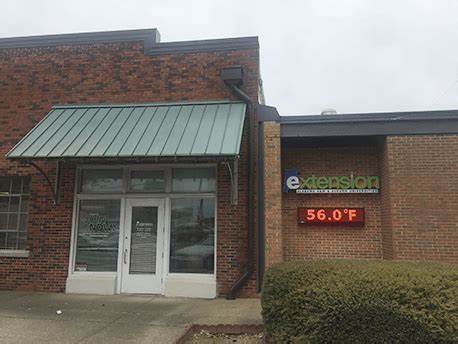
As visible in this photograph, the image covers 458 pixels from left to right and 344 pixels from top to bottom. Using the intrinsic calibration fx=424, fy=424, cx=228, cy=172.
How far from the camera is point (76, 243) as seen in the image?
10.3 m

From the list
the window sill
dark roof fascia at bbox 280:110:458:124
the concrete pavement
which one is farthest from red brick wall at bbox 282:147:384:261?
the window sill

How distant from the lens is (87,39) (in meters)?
10.9

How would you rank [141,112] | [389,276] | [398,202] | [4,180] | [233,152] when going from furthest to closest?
[4,180] → [141,112] → [398,202] → [233,152] → [389,276]

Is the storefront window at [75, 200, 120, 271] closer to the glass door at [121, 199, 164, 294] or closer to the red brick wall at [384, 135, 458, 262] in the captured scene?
the glass door at [121, 199, 164, 294]

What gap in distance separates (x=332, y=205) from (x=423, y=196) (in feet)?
6.69

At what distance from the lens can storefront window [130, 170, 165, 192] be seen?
33.2 ft

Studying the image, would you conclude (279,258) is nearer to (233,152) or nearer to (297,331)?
(233,152)

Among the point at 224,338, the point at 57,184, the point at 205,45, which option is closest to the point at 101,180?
the point at 57,184

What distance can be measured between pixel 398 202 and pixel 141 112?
20.4ft

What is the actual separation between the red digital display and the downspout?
1439mm

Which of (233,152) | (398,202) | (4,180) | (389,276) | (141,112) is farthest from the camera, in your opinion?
(4,180)

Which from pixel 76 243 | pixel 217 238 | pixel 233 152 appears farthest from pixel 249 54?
pixel 76 243

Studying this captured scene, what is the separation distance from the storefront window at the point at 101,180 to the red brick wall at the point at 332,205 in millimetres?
4099

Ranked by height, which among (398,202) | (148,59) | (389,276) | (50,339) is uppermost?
(148,59)
